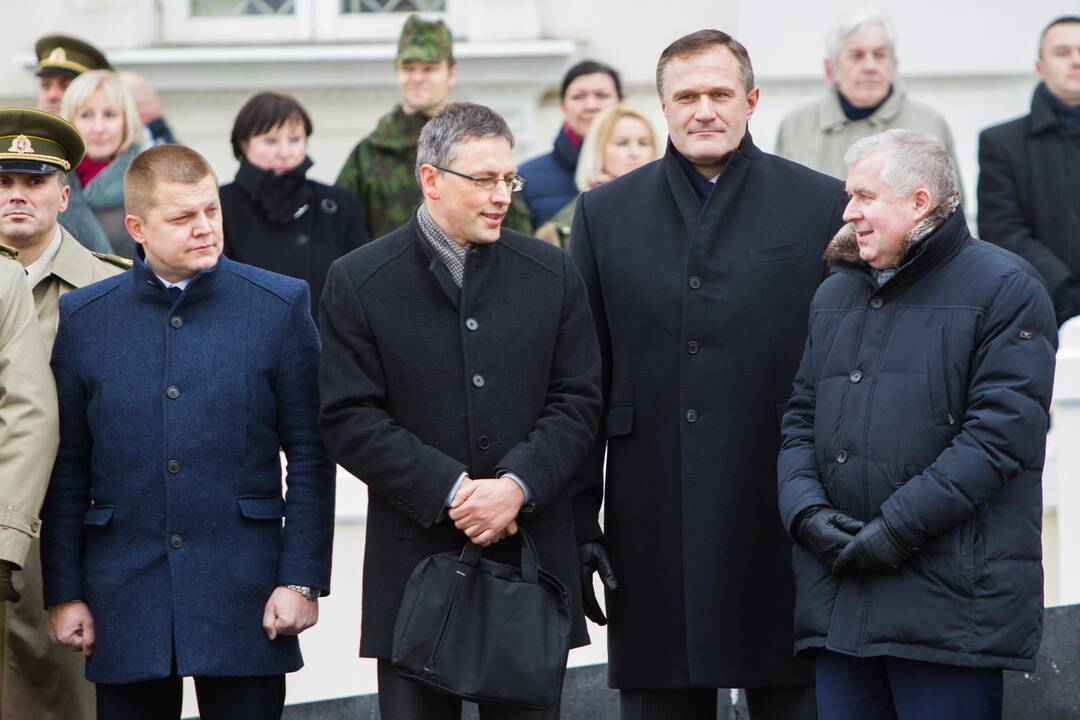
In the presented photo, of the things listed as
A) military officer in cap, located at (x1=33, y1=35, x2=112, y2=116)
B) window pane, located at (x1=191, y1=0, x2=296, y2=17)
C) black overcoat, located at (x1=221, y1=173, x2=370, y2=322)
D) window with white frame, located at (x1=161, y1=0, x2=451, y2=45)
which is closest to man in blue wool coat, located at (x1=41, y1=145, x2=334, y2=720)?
black overcoat, located at (x1=221, y1=173, x2=370, y2=322)

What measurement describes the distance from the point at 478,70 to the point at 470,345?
496 cm

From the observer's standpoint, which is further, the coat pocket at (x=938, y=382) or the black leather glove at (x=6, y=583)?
the black leather glove at (x=6, y=583)

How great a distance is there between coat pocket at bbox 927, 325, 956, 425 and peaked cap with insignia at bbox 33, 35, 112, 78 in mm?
4491

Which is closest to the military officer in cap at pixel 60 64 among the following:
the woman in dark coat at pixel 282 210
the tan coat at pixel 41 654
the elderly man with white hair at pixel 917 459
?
the woman in dark coat at pixel 282 210

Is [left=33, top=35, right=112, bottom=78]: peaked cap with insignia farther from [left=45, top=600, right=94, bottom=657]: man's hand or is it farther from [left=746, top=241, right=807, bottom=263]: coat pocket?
[left=746, top=241, right=807, bottom=263]: coat pocket

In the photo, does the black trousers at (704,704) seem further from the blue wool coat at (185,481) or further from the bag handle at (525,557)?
the blue wool coat at (185,481)

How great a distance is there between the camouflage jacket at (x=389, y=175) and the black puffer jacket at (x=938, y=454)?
121 inches

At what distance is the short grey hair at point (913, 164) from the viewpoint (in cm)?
438

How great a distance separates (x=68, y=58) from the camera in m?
7.71

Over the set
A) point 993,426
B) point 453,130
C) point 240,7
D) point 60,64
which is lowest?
point 993,426

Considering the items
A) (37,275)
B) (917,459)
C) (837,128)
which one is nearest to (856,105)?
(837,128)

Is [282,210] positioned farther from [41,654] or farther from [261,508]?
[261,508]

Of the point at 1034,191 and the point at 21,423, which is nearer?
the point at 21,423

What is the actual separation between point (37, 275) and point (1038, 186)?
383 cm
